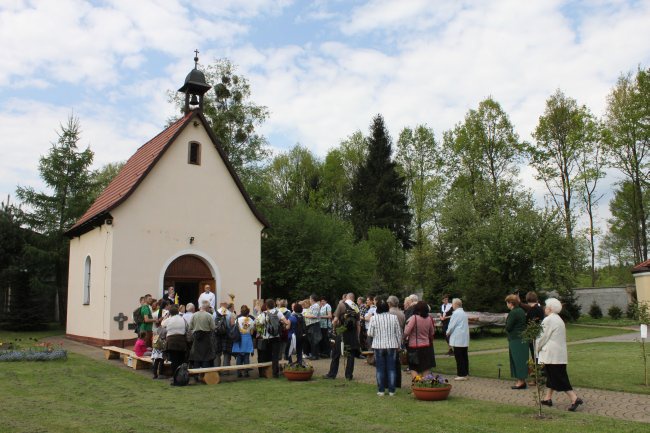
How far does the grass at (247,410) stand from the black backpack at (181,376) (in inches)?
9.7

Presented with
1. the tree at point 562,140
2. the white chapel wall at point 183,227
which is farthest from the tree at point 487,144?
the white chapel wall at point 183,227

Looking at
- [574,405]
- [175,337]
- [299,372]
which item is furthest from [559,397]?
[175,337]

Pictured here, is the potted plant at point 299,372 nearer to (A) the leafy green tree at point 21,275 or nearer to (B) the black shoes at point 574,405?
(B) the black shoes at point 574,405

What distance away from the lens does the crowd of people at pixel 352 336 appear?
924 cm

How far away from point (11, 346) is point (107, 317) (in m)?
3.08

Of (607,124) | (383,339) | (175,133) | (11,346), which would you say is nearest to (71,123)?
(175,133)

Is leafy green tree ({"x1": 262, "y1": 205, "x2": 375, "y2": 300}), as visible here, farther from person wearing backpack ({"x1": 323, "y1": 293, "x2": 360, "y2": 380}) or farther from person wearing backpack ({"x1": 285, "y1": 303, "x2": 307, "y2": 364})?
person wearing backpack ({"x1": 323, "y1": 293, "x2": 360, "y2": 380})

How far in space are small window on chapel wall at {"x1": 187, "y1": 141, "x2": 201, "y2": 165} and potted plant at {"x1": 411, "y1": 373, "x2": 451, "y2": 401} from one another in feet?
47.5

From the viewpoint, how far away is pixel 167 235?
20.2 m

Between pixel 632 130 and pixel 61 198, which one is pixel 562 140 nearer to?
pixel 632 130

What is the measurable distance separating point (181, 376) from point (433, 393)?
207 inches

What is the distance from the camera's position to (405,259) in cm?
4075

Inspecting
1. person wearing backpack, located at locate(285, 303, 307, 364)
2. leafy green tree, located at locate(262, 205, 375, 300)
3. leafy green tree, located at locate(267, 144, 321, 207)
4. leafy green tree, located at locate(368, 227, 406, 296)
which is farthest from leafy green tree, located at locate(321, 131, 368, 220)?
person wearing backpack, located at locate(285, 303, 307, 364)

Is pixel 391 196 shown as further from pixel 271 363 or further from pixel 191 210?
pixel 271 363
